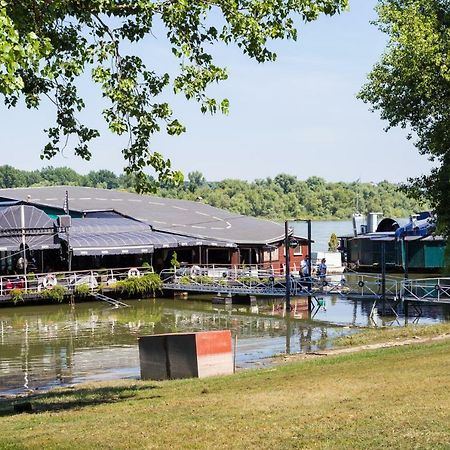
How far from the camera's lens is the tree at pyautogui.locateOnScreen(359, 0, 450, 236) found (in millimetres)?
30391

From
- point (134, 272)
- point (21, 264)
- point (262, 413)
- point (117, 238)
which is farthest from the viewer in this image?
point (117, 238)

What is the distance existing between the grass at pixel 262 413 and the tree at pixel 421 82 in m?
13.3

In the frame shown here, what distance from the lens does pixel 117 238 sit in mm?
53750

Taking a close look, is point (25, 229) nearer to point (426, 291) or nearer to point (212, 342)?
point (426, 291)

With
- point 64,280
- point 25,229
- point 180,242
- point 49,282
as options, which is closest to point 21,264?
point 25,229

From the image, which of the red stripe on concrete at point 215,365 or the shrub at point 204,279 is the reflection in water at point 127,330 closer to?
the shrub at point 204,279

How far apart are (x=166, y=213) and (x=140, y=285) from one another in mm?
17386

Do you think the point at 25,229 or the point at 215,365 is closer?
the point at 215,365

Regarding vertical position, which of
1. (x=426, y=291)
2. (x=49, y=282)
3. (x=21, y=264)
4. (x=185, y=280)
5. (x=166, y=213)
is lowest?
(x=426, y=291)

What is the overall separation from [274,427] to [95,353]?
61.6ft

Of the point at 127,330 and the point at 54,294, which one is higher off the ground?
the point at 54,294

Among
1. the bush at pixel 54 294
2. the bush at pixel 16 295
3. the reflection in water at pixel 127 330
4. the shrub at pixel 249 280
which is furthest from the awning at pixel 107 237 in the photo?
A: the shrub at pixel 249 280

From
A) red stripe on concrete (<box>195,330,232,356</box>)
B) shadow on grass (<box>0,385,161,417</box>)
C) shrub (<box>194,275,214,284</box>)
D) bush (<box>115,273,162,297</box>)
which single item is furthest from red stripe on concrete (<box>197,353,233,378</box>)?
shrub (<box>194,275,214,284</box>)

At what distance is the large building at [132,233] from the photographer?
169 feet
